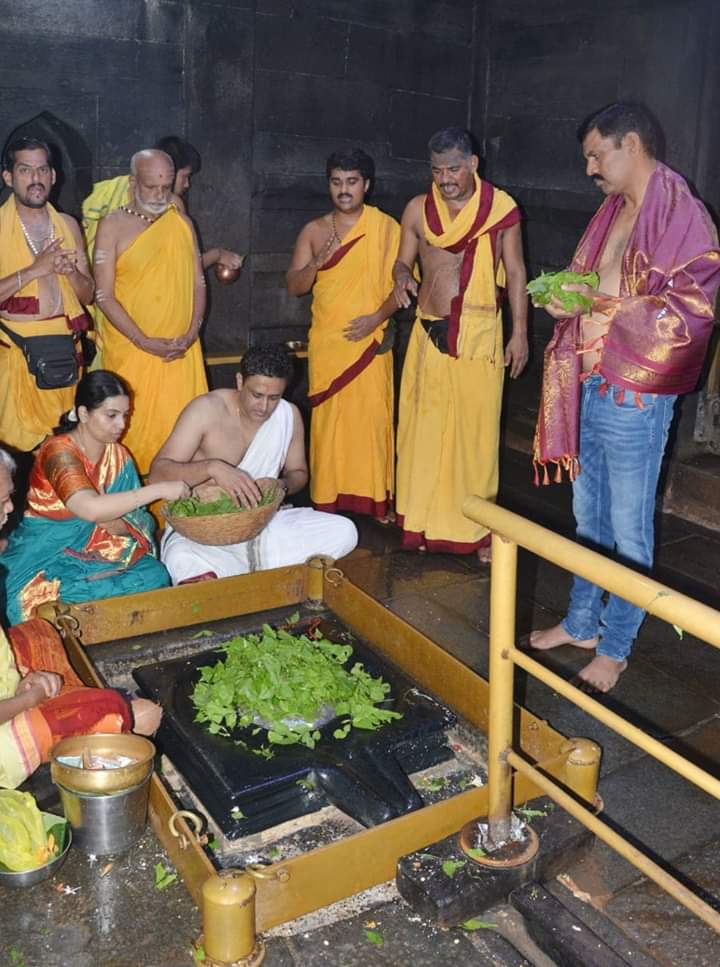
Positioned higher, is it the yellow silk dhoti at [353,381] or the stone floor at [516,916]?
the yellow silk dhoti at [353,381]

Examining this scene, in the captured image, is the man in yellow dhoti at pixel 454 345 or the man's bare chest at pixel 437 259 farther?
the man's bare chest at pixel 437 259

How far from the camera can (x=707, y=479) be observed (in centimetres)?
671

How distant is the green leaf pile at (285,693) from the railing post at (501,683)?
0.74 meters

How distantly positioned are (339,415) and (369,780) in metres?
3.49

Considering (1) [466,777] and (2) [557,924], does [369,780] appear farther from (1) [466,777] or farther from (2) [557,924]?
(2) [557,924]

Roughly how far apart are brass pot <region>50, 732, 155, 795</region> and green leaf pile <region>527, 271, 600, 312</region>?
2.30m

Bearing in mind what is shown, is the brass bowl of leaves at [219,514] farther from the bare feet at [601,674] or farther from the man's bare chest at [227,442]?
the bare feet at [601,674]

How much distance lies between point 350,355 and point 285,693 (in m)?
3.24

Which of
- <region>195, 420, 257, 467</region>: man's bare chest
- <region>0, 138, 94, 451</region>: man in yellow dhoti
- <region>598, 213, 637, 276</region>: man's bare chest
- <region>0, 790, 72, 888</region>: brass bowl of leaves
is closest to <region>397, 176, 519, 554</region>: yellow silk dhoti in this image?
<region>195, 420, 257, 467</region>: man's bare chest

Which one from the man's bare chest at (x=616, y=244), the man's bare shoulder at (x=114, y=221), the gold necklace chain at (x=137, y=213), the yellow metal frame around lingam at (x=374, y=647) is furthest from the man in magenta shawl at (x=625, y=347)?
the man's bare shoulder at (x=114, y=221)

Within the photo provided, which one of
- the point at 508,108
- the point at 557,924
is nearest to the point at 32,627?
the point at 557,924

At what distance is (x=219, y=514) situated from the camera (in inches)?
181

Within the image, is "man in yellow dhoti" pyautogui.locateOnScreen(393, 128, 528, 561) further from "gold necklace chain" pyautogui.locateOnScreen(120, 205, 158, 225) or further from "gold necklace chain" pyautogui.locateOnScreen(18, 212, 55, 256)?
"gold necklace chain" pyautogui.locateOnScreen(18, 212, 55, 256)

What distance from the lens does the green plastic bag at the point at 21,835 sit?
3.00m
